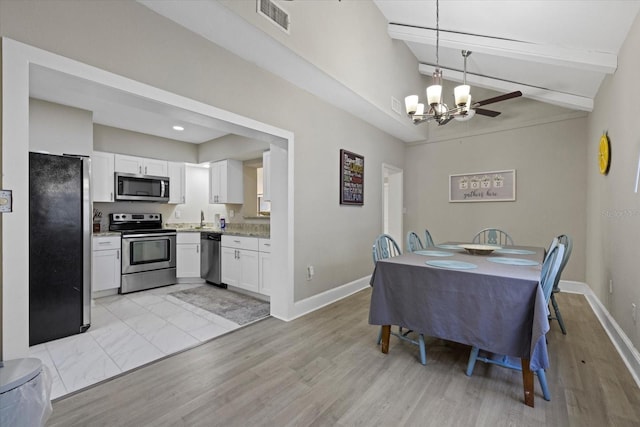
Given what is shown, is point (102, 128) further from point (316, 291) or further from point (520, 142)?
point (520, 142)

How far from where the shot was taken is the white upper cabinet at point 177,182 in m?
5.05

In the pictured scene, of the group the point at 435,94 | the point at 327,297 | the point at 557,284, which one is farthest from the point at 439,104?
the point at 327,297

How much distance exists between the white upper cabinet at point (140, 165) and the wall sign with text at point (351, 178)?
3.17 meters

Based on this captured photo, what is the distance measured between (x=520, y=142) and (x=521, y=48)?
189 cm

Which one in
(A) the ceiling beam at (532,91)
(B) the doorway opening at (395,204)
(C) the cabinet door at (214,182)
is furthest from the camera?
(B) the doorway opening at (395,204)

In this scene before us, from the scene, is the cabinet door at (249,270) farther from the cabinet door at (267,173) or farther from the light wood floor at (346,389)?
the light wood floor at (346,389)

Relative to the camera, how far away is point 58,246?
103 inches

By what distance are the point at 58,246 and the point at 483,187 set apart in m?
5.60

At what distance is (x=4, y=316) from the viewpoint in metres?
1.45

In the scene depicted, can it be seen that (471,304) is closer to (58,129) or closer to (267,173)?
(267,173)

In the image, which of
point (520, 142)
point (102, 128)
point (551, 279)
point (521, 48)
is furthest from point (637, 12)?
point (102, 128)

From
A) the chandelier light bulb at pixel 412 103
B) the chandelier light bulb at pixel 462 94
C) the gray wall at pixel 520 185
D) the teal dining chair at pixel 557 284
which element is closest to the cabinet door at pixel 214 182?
the chandelier light bulb at pixel 412 103

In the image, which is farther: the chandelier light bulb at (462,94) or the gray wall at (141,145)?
the gray wall at (141,145)

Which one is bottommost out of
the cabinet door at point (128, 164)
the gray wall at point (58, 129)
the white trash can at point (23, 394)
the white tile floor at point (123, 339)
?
the white tile floor at point (123, 339)
